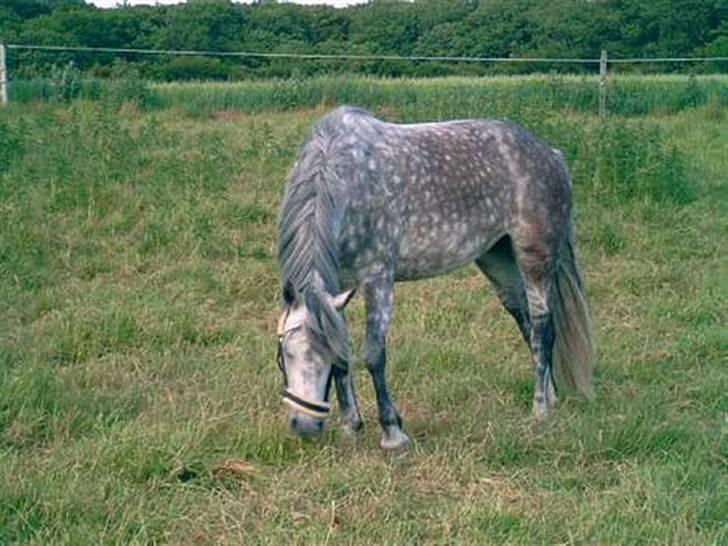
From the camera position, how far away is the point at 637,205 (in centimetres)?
941

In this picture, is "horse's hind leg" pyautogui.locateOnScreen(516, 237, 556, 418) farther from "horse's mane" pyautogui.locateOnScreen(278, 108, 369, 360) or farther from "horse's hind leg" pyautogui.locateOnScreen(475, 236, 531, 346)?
"horse's mane" pyautogui.locateOnScreen(278, 108, 369, 360)

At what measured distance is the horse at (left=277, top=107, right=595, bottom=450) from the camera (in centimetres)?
429

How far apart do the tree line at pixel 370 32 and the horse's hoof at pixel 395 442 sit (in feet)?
69.2

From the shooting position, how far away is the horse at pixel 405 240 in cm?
429

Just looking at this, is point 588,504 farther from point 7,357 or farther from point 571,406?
point 7,357

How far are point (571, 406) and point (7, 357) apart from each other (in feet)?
9.81

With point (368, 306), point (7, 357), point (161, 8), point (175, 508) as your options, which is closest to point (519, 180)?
point (368, 306)

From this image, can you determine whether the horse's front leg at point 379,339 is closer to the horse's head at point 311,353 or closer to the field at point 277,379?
the field at point 277,379

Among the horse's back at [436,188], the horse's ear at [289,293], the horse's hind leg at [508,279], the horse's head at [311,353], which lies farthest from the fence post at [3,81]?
the horse's head at [311,353]

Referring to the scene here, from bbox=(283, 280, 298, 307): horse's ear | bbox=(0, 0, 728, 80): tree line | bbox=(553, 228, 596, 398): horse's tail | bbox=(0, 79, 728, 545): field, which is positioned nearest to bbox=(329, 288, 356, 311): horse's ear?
bbox=(283, 280, 298, 307): horse's ear

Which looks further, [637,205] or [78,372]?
[637,205]

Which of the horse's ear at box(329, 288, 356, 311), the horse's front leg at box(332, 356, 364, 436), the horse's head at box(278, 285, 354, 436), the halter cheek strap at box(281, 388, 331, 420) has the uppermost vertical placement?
the horse's ear at box(329, 288, 356, 311)

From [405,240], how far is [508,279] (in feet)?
3.27

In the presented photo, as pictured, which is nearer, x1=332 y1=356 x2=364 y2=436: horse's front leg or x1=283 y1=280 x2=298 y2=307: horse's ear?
x1=283 y1=280 x2=298 y2=307: horse's ear
